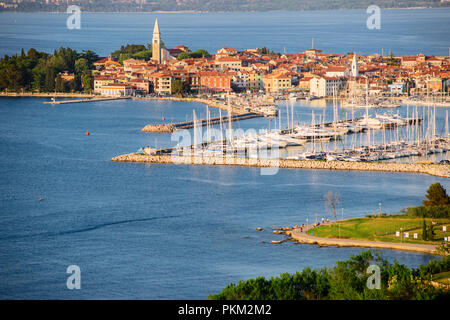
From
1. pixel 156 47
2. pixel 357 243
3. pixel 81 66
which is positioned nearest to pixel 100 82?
pixel 81 66

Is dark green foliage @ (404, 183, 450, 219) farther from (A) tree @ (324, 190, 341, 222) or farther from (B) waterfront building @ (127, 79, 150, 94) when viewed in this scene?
(B) waterfront building @ (127, 79, 150, 94)

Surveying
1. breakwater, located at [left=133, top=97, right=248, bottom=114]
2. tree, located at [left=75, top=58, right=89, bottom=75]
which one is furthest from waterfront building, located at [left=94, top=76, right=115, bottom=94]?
tree, located at [left=75, top=58, right=89, bottom=75]

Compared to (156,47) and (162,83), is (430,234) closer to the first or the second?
(162,83)

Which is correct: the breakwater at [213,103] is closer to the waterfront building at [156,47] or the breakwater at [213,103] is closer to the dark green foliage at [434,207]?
the waterfront building at [156,47]

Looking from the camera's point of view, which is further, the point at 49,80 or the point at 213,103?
the point at 49,80

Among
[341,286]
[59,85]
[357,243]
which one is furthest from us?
[59,85]

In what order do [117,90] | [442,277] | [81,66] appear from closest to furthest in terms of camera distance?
[442,277]
[117,90]
[81,66]
